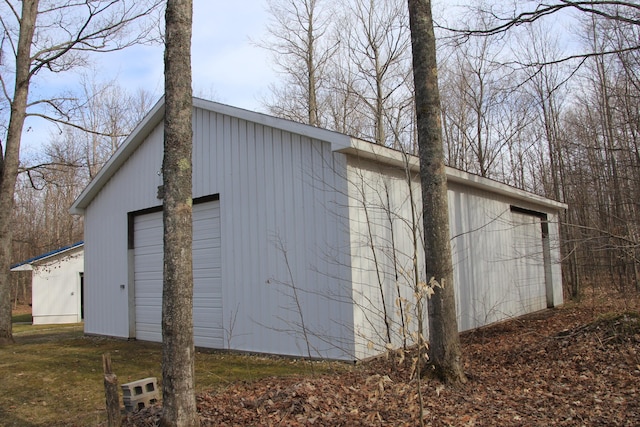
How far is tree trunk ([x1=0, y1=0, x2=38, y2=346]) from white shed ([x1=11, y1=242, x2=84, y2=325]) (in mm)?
9863

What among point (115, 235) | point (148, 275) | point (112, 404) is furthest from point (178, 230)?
point (115, 235)

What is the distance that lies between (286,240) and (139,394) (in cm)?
405

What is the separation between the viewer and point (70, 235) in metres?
32.4

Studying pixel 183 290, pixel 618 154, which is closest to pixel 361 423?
pixel 183 290

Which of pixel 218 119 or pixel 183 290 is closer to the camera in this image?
pixel 183 290

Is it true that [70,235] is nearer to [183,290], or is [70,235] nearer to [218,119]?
[218,119]

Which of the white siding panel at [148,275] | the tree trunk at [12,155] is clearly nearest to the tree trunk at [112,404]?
the white siding panel at [148,275]

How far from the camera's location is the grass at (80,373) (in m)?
5.98

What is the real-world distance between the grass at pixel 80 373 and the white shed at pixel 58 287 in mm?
11195

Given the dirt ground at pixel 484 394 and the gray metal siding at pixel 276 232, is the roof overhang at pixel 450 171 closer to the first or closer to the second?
the gray metal siding at pixel 276 232

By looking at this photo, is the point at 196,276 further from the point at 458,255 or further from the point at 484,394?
the point at 484,394

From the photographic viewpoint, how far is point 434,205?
5.83 meters

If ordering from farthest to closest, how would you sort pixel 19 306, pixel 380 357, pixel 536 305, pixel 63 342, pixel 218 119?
pixel 19 306 → pixel 536 305 → pixel 63 342 → pixel 218 119 → pixel 380 357

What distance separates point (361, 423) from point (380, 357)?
3.56 metres
